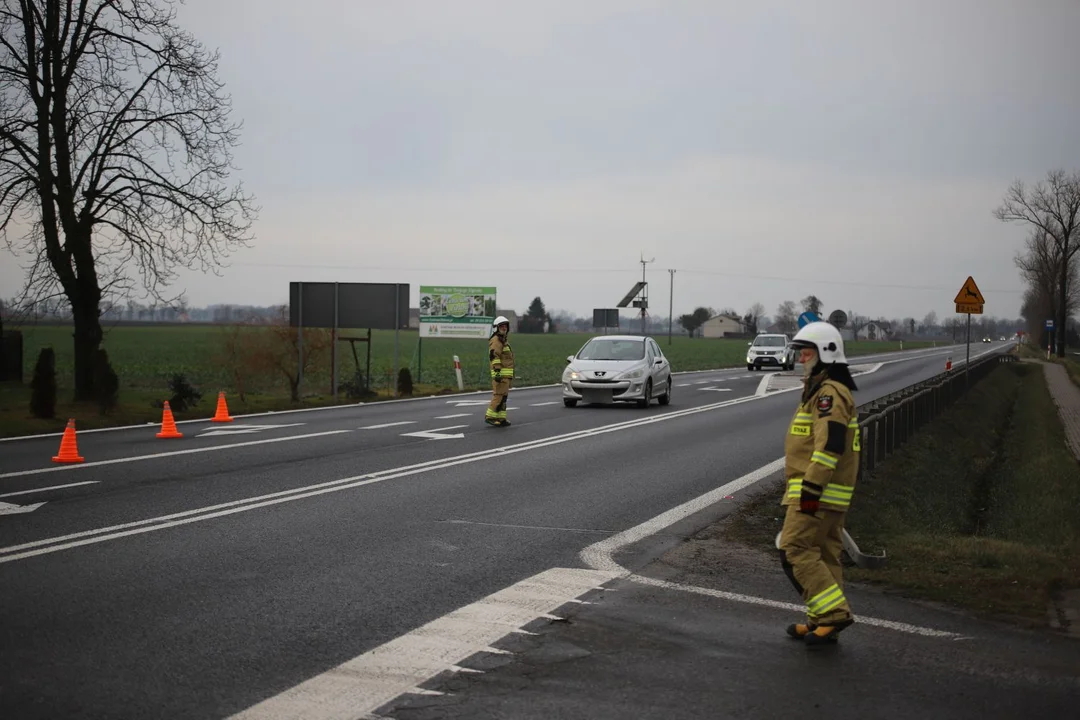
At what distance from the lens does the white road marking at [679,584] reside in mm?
6324

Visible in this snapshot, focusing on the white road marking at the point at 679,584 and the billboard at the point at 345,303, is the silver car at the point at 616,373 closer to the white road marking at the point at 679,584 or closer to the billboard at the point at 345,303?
the billboard at the point at 345,303

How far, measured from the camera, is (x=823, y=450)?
18.7 ft

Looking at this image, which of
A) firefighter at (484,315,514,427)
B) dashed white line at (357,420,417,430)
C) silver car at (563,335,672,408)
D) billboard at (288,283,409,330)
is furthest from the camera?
billboard at (288,283,409,330)

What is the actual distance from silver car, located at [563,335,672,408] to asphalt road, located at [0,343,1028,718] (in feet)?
17.9

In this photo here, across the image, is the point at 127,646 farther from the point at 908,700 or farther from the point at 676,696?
the point at 908,700

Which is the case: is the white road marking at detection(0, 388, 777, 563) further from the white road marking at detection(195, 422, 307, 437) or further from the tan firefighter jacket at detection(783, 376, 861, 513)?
the tan firefighter jacket at detection(783, 376, 861, 513)

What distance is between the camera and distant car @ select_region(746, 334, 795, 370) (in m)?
49.9

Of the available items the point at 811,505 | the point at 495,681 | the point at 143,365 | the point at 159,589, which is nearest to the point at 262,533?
the point at 159,589

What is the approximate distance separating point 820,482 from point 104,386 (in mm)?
18134

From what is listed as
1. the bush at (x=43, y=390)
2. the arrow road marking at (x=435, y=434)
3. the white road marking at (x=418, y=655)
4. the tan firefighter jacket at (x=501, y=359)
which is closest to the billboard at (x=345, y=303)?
the tan firefighter jacket at (x=501, y=359)

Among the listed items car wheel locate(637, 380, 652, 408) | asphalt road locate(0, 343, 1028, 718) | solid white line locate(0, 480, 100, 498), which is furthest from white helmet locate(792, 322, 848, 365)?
car wheel locate(637, 380, 652, 408)

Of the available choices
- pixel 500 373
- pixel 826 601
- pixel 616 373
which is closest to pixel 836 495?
pixel 826 601

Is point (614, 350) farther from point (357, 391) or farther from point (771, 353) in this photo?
point (771, 353)

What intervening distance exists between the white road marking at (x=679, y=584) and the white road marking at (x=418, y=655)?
1.52ft
